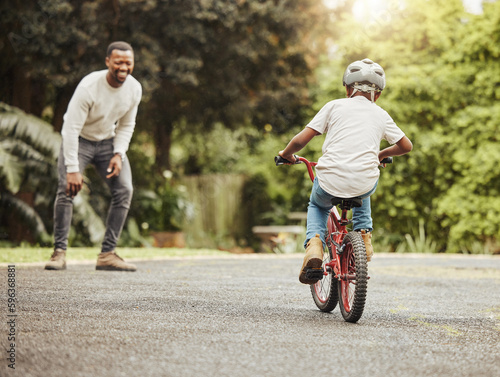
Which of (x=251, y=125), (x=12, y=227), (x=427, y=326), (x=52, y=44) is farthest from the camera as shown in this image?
(x=251, y=125)

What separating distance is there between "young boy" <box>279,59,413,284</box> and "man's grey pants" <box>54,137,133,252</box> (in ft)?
8.54

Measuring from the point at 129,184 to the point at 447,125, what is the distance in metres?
9.42

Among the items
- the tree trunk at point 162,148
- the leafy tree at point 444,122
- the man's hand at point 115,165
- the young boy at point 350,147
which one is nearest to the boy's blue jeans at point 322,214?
the young boy at point 350,147

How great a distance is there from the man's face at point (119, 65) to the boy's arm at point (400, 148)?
2.75 m

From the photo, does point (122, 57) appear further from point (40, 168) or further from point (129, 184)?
point (40, 168)

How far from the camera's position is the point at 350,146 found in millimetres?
4270

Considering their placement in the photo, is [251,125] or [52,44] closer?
[52,44]

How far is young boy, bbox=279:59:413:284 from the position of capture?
14.0ft

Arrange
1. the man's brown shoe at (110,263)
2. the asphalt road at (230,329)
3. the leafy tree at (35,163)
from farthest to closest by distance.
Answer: the leafy tree at (35,163) < the man's brown shoe at (110,263) < the asphalt road at (230,329)

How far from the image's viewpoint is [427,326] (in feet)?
13.7

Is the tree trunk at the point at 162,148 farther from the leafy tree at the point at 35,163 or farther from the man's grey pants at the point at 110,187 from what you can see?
the man's grey pants at the point at 110,187

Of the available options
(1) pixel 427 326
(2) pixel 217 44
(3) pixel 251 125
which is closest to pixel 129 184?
(1) pixel 427 326

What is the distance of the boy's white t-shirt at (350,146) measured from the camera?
4242 millimetres

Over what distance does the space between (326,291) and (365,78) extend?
4.80ft
